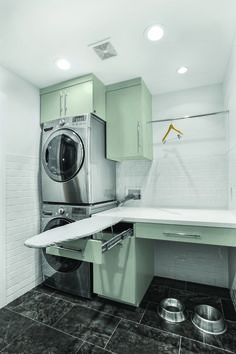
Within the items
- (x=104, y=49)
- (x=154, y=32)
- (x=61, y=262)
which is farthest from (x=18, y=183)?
(x=154, y=32)

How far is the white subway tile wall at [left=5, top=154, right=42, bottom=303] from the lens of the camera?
6.12ft

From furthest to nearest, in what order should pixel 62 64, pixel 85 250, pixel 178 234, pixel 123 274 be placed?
pixel 62 64 < pixel 123 274 < pixel 178 234 < pixel 85 250

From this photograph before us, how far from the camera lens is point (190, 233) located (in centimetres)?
151

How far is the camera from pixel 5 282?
181 centimetres

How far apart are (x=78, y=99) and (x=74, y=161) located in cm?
69

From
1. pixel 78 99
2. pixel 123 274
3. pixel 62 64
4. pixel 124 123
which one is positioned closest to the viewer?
pixel 123 274

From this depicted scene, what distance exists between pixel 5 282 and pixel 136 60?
2489 mm

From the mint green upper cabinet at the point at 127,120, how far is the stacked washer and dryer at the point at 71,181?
145mm

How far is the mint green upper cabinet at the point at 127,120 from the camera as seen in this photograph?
2086 millimetres

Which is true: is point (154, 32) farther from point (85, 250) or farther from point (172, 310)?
point (172, 310)

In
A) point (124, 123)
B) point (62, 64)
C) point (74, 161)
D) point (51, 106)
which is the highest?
point (62, 64)

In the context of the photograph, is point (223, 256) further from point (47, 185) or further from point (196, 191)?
point (47, 185)

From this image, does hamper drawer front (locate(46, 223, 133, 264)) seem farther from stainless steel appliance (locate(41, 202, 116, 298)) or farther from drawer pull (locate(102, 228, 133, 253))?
stainless steel appliance (locate(41, 202, 116, 298))

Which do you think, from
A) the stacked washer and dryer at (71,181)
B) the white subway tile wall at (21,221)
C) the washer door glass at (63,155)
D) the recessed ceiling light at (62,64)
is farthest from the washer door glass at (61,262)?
the recessed ceiling light at (62,64)
